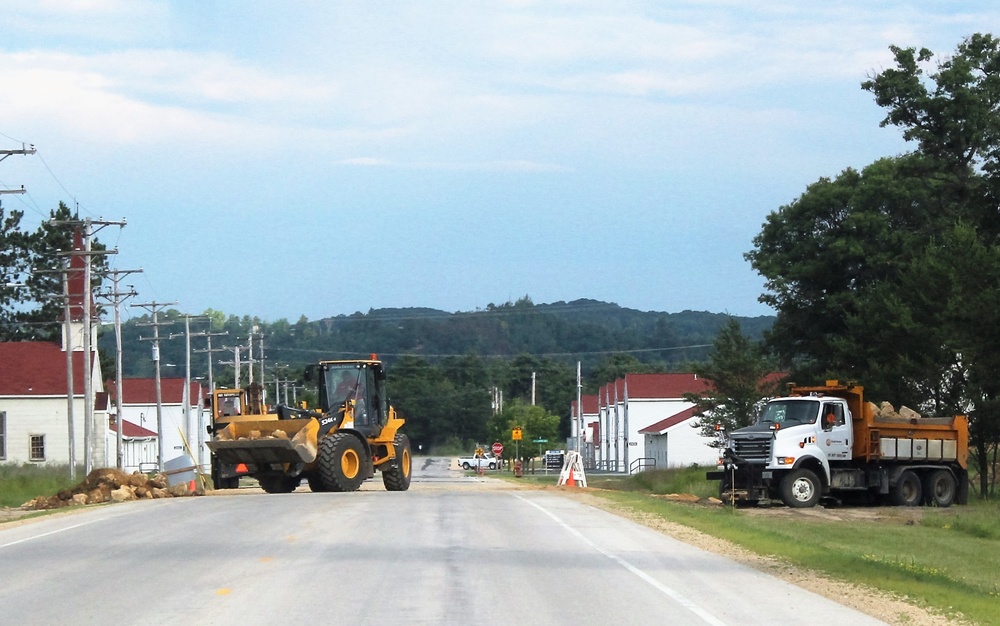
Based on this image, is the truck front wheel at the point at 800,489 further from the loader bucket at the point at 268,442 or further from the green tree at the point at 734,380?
the green tree at the point at 734,380

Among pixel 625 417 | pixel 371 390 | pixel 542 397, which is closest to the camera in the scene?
pixel 371 390

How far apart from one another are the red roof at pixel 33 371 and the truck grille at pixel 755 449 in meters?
46.9

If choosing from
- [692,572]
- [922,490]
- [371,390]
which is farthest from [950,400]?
[692,572]

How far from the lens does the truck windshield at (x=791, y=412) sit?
3266 cm

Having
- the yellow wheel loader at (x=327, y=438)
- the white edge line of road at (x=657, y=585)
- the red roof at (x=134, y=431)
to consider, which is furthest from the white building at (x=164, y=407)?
the white edge line of road at (x=657, y=585)

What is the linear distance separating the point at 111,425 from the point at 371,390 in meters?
50.0

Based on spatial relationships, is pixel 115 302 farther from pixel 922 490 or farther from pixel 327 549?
pixel 327 549

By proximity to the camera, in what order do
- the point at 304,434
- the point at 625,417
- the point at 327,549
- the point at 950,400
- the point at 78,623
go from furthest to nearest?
the point at 625,417, the point at 950,400, the point at 304,434, the point at 327,549, the point at 78,623

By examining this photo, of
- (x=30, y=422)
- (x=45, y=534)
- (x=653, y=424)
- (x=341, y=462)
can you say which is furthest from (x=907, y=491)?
(x=653, y=424)

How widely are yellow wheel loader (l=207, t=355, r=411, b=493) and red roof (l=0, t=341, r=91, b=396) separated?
34.6m

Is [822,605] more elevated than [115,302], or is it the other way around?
[115,302]

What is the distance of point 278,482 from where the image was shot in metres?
35.6

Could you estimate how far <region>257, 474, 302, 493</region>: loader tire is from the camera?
3512 centimetres

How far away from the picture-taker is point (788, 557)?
18.8m
